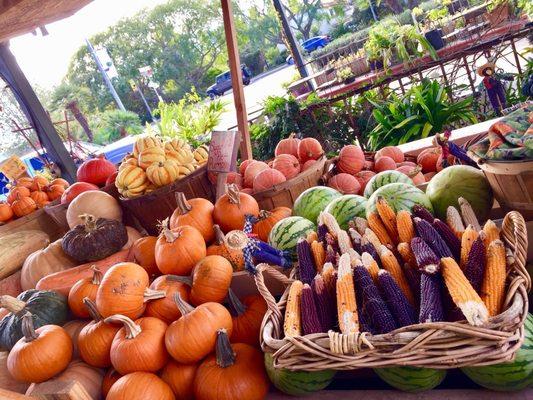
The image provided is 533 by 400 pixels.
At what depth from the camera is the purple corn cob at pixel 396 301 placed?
118 cm

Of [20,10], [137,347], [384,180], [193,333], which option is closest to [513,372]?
[193,333]

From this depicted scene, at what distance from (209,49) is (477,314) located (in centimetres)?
3750

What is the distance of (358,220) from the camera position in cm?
169

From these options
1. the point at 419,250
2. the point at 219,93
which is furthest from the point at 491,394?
the point at 219,93

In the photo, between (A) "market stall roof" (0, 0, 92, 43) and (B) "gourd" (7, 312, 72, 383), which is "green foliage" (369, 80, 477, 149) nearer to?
(A) "market stall roof" (0, 0, 92, 43)

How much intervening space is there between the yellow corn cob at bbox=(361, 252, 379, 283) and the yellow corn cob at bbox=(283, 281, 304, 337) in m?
0.24

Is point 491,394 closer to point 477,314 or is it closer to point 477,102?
point 477,314

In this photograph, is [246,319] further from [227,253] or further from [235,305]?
[227,253]

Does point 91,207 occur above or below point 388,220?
above

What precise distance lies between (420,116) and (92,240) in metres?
4.04

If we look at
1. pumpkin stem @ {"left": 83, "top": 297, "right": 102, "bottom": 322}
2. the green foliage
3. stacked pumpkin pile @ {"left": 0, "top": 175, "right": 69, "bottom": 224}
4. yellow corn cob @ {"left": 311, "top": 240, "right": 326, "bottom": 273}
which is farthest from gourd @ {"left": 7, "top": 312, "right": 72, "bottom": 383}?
the green foliage

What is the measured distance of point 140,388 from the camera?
61.6 inches

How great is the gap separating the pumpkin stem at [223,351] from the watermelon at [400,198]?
764 mm

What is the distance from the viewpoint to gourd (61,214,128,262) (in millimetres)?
2504
